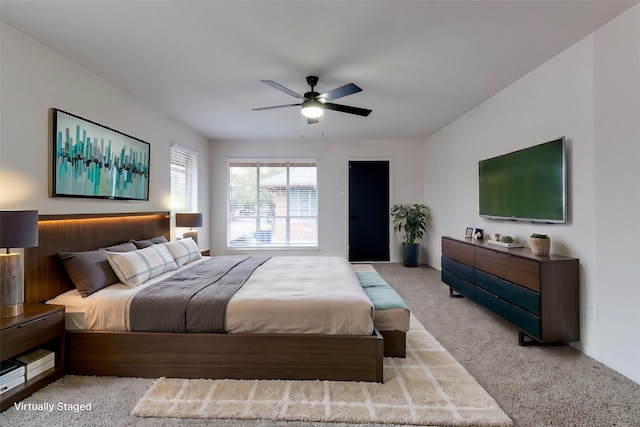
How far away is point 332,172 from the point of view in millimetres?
6340

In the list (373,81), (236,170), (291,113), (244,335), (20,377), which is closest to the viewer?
(20,377)

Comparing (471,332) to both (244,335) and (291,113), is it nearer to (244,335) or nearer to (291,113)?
(244,335)

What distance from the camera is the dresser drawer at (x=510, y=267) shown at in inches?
101

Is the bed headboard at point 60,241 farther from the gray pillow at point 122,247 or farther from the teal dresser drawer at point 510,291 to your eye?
the teal dresser drawer at point 510,291

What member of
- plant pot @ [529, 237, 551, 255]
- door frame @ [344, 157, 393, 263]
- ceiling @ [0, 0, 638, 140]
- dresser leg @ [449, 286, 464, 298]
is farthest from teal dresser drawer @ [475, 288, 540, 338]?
door frame @ [344, 157, 393, 263]

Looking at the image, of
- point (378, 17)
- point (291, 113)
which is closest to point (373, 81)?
point (378, 17)

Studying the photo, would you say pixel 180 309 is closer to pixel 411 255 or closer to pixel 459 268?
pixel 459 268

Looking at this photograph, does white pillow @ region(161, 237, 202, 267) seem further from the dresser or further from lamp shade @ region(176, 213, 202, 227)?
the dresser

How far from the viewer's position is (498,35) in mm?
2439

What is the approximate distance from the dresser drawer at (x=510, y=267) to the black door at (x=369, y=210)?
9.73ft

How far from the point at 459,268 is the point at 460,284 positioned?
0.67ft

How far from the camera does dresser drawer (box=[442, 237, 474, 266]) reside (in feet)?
12.0

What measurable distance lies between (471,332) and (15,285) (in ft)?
Result: 12.2

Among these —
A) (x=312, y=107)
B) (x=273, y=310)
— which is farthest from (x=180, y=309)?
(x=312, y=107)
